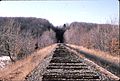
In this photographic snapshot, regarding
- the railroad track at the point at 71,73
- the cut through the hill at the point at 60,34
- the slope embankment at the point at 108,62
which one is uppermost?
the railroad track at the point at 71,73

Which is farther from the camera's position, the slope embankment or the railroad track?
the slope embankment

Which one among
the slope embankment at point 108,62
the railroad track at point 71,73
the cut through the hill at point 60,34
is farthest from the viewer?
the cut through the hill at point 60,34

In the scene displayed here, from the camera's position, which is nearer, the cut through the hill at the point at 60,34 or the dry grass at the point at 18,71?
the dry grass at the point at 18,71

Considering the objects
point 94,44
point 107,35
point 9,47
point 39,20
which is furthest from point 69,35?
point 9,47

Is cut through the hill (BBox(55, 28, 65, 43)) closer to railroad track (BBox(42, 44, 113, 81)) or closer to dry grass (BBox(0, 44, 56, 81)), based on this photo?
dry grass (BBox(0, 44, 56, 81))

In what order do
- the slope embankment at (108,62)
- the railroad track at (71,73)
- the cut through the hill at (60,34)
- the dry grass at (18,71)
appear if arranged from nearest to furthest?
the railroad track at (71,73) < the dry grass at (18,71) < the slope embankment at (108,62) < the cut through the hill at (60,34)

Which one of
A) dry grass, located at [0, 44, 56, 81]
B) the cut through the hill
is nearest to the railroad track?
dry grass, located at [0, 44, 56, 81]

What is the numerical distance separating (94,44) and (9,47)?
1681 inches

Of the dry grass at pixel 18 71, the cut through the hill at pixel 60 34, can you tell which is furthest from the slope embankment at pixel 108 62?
the cut through the hill at pixel 60 34

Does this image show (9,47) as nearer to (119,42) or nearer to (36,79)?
(36,79)

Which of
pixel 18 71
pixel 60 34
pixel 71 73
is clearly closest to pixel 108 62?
pixel 18 71

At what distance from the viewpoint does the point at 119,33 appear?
169 ft

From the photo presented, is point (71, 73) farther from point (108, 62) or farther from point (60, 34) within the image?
point (60, 34)

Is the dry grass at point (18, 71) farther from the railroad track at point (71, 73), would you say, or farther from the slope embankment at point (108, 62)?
the slope embankment at point (108, 62)
